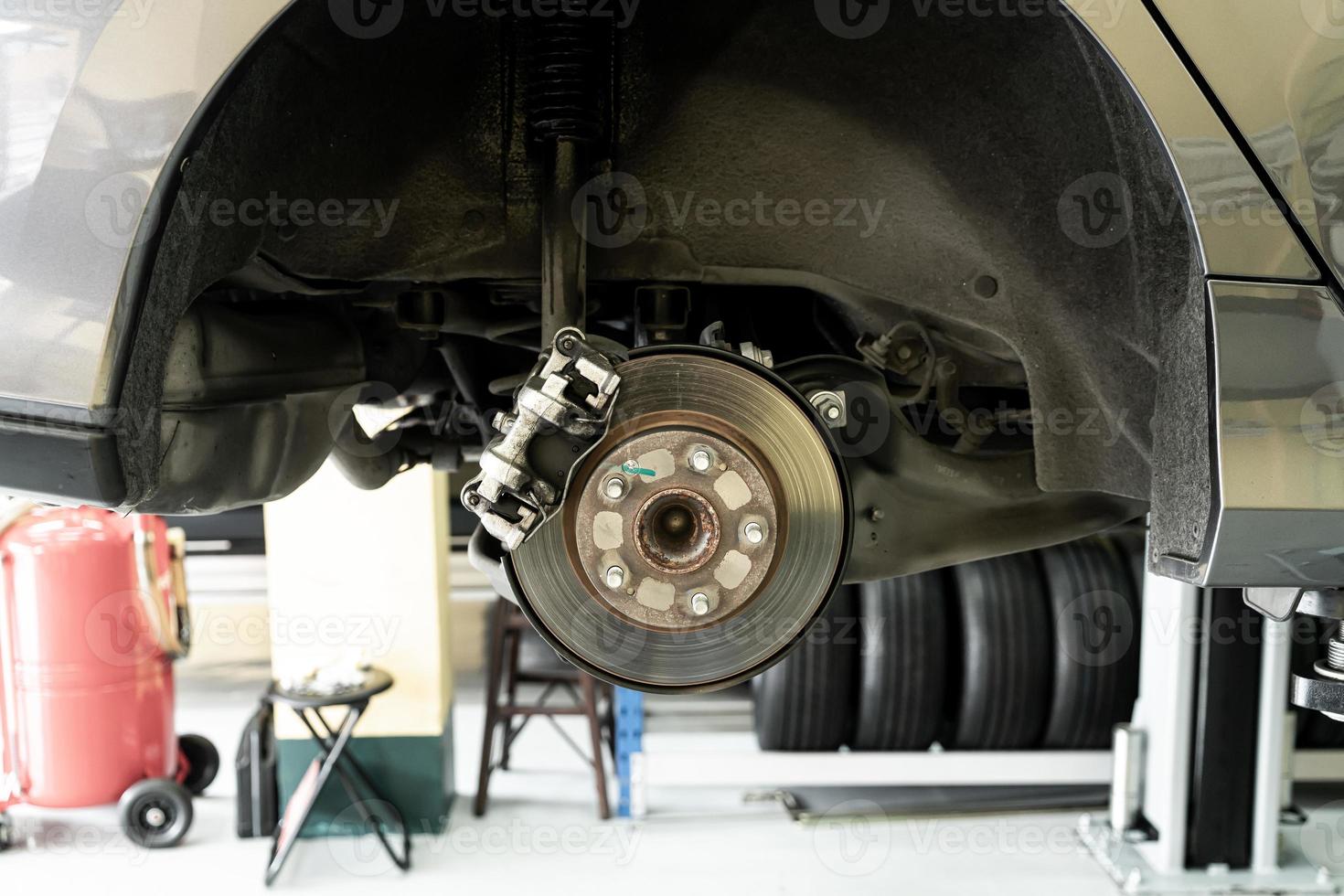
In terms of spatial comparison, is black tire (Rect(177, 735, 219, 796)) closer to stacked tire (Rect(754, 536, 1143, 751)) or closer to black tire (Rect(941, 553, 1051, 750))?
stacked tire (Rect(754, 536, 1143, 751))

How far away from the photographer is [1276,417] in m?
0.55

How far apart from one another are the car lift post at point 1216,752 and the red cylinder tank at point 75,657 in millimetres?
2680

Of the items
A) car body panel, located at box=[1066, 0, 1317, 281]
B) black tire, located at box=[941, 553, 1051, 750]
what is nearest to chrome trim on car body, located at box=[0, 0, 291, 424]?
car body panel, located at box=[1066, 0, 1317, 281]

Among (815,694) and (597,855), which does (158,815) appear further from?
(815,694)

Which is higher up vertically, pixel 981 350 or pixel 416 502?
pixel 981 350

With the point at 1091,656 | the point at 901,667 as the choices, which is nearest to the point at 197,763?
the point at 901,667

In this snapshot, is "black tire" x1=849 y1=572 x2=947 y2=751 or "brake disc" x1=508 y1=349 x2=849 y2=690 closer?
"brake disc" x1=508 y1=349 x2=849 y2=690

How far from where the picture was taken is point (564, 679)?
311cm

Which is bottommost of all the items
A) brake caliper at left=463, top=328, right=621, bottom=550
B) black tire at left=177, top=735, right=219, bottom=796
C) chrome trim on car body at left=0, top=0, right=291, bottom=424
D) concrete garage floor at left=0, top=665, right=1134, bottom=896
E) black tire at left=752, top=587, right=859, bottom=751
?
concrete garage floor at left=0, top=665, right=1134, bottom=896

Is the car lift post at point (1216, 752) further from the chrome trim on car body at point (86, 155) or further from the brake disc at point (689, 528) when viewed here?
the chrome trim on car body at point (86, 155)

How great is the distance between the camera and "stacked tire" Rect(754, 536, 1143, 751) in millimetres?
2619

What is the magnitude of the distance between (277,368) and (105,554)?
2.04 m

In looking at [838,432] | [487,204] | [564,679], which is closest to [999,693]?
[564,679]

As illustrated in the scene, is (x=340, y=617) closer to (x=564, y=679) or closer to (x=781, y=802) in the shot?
(x=564, y=679)
